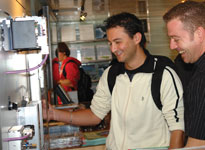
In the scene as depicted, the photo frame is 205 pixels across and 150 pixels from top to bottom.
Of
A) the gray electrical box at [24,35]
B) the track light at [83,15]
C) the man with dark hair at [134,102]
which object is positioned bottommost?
the man with dark hair at [134,102]

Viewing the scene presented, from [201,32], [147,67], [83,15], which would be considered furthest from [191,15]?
[83,15]

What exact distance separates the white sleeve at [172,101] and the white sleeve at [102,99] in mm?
399

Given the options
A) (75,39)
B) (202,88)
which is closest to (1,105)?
(202,88)

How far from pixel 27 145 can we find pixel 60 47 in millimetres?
3327

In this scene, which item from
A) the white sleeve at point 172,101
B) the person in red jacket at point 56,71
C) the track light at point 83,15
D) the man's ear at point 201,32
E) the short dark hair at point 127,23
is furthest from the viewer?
the track light at point 83,15

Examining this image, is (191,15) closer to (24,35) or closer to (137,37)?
(137,37)

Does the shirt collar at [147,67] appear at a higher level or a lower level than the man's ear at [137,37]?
lower

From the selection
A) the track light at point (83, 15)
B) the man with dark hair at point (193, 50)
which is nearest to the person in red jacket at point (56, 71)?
the track light at point (83, 15)

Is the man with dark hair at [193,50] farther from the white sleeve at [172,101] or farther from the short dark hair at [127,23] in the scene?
the short dark hair at [127,23]

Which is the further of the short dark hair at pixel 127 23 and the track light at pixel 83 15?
the track light at pixel 83 15

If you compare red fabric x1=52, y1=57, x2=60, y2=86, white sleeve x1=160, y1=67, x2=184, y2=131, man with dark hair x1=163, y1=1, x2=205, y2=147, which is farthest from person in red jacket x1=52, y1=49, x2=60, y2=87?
man with dark hair x1=163, y1=1, x2=205, y2=147

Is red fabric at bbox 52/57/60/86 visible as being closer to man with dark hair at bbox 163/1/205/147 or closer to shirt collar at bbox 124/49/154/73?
shirt collar at bbox 124/49/154/73

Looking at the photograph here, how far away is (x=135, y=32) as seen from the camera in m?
1.84

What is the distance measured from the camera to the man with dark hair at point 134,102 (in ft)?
5.13
